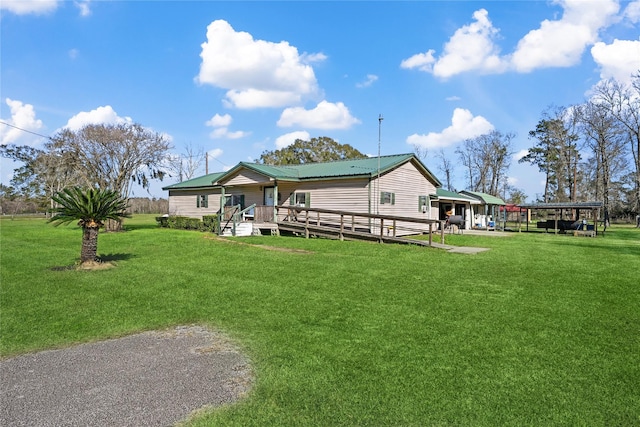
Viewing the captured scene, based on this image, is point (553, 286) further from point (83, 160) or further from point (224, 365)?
point (83, 160)

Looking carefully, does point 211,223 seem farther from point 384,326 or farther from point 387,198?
point 384,326

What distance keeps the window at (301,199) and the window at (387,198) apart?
12.9ft

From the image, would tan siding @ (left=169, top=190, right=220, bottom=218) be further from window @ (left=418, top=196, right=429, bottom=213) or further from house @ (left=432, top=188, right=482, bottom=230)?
house @ (left=432, top=188, right=482, bottom=230)

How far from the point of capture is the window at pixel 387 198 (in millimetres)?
19019

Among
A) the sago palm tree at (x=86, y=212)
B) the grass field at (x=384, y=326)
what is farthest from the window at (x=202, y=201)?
the sago palm tree at (x=86, y=212)

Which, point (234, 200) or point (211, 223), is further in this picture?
point (234, 200)

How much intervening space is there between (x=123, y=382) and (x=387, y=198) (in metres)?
16.8

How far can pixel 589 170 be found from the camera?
49.1 metres

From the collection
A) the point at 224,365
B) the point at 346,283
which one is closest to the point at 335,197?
the point at 346,283

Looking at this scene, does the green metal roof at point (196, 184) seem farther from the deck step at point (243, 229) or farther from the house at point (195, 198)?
the deck step at point (243, 229)

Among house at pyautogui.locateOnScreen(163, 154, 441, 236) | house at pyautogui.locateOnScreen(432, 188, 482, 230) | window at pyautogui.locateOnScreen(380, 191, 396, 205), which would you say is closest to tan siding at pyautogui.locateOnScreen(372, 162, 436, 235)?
house at pyautogui.locateOnScreen(163, 154, 441, 236)

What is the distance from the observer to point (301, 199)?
2108 centimetres

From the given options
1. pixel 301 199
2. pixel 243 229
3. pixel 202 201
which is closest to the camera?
→ pixel 243 229

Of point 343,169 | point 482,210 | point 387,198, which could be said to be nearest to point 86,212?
point 343,169
